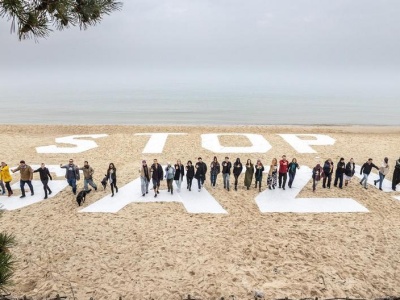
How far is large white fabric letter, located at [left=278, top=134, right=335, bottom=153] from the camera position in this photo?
2136 cm

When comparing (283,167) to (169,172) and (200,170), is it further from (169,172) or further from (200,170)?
(169,172)

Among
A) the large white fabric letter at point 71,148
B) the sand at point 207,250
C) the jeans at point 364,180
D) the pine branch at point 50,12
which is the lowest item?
the sand at point 207,250

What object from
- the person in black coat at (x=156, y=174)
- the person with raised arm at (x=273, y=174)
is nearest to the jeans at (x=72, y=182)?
the person in black coat at (x=156, y=174)

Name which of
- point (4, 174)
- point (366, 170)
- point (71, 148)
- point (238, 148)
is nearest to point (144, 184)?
point (4, 174)

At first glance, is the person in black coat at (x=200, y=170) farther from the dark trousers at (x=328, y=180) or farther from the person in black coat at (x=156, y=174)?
the dark trousers at (x=328, y=180)

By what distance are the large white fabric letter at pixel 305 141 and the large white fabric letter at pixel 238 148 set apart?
1949 mm

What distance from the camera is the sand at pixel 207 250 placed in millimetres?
7660

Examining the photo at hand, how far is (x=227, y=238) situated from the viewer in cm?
993

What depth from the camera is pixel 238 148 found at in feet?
70.2

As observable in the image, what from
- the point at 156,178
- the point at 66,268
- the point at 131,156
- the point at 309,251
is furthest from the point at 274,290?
the point at 131,156

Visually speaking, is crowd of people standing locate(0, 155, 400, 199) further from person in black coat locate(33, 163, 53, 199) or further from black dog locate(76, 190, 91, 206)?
black dog locate(76, 190, 91, 206)

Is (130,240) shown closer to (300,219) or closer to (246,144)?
(300,219)

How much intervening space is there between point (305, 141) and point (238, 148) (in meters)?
5.94

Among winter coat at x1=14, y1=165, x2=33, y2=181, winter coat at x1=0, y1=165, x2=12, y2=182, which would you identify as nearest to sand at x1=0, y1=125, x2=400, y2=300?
winter coat at x1=14, y1=165, x2=33, y2=181
